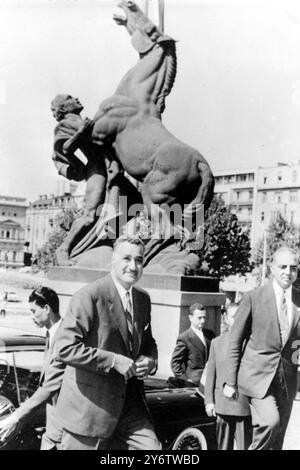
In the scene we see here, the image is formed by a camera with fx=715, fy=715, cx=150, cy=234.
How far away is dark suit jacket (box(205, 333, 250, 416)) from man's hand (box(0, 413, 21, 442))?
1.58m

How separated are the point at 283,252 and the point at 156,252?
12.8 feet

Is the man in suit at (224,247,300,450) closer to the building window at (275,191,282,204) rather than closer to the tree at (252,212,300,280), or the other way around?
the tree at (252,212,300,280)

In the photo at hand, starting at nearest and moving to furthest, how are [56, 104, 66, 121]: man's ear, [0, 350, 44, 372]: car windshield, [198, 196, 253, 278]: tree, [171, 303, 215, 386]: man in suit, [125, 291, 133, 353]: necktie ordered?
1. [125, 291, 133, 353]: necktie
2. [0, 350, 44, 372]: car windshield
3. [171, 303, 215, 386]: man in suit
4. [56, 104, 66, 121]: man's ear
5. [198, 196, 253, 278]: tree

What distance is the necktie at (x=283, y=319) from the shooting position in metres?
5.22

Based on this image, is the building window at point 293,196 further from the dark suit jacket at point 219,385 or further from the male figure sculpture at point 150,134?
the dark suit jacket at point 219,385

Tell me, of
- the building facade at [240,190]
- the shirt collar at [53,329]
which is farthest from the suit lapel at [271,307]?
the building facade at [240,190]

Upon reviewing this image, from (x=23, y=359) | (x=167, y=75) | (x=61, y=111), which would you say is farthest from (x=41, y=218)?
(x=23, y=359)

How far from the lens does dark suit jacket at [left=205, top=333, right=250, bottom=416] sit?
17.6ft

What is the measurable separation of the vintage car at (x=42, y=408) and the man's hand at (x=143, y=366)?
928 mm

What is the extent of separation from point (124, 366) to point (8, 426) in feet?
3.30

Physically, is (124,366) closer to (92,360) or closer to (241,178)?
(92,360)

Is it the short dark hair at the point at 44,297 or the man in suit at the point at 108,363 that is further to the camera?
the short dark hair at the point at 44,297

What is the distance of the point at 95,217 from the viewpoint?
9.80 meters

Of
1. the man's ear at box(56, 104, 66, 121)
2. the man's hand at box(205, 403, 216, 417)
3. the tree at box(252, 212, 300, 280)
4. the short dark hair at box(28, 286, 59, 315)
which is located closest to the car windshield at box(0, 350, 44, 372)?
the short dark hair at box(28, 286, 59, 315)
